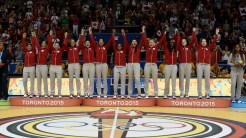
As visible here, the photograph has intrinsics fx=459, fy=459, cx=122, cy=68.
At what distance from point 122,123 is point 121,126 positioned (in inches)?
19.4

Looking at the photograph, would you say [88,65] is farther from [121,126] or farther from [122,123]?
[121,126]

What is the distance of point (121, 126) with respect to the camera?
1084 cm

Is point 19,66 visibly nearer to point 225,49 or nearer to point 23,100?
point 23,100

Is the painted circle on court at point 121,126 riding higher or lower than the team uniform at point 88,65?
lower

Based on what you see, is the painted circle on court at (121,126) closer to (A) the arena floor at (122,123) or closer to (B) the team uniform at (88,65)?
(A) the arena floor at (122,123)

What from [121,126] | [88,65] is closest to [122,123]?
[121,126]

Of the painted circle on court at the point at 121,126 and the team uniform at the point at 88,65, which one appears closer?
the painted circle on court at the point at 121,126

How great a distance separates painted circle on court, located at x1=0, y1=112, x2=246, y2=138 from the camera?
396 inches

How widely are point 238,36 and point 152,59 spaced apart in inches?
401

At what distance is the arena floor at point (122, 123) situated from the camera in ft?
33.1

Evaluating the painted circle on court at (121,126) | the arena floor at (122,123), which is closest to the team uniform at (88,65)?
the arena floor at (122,123)

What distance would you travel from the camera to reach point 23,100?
52.7 feet

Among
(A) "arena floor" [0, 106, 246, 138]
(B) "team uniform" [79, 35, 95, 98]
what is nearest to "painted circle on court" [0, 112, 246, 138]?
(A) "arena floor" [0, 106, 246, 138]

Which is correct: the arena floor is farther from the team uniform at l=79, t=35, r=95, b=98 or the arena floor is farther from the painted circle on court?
the team uniform at l=79, t=35, r=95, b=98
